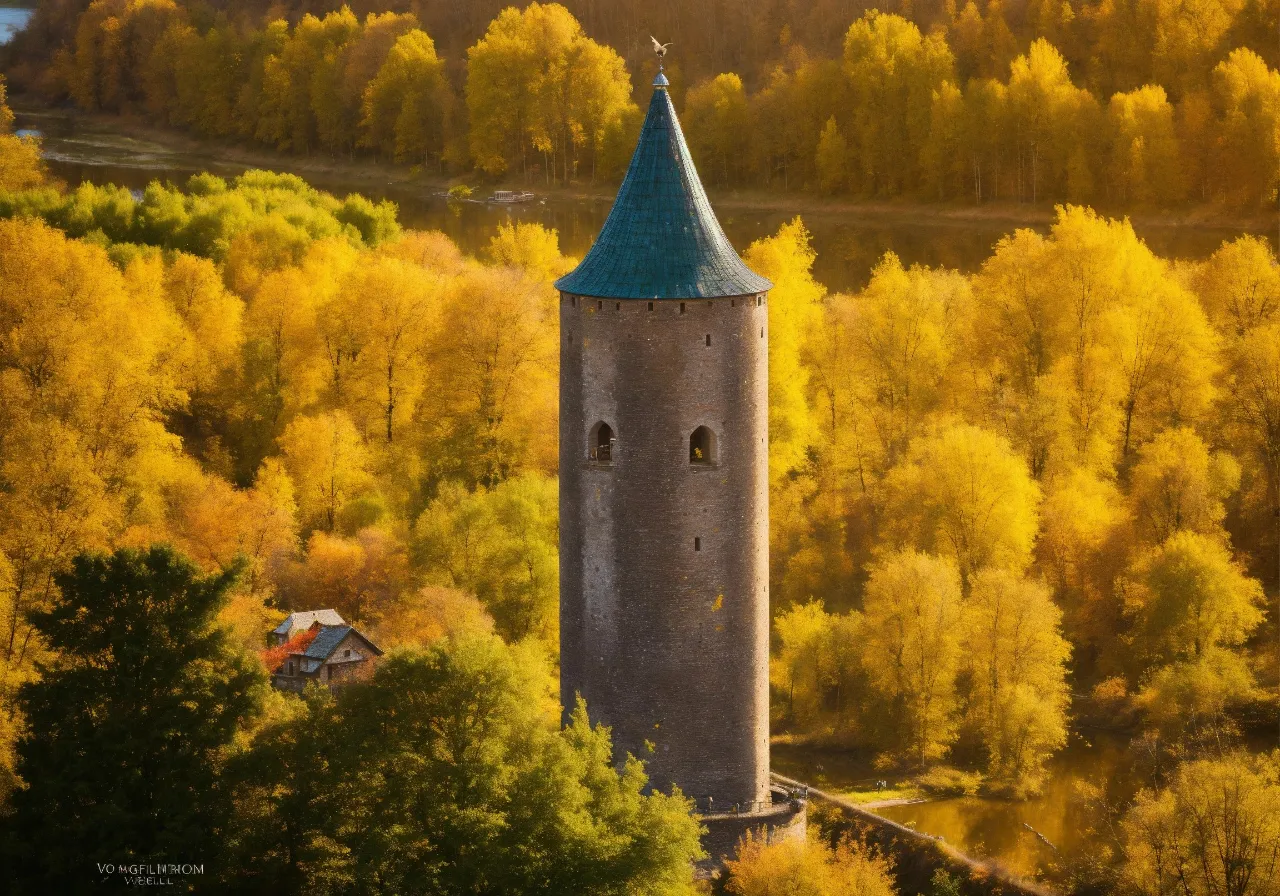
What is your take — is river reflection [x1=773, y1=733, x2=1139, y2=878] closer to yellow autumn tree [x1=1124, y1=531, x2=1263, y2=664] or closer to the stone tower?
yellow autumn tree [x1=1124, y1=531, x2=1263, y2=664]

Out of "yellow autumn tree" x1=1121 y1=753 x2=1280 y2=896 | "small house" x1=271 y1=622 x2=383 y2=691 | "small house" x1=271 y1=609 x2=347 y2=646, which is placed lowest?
"yellow autumn tree" x1=1121 y1=753 x2=1280 y2=896

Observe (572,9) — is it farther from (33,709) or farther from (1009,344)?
(33,709)

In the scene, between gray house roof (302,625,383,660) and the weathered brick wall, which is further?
gray house roof (302,625,383,660)

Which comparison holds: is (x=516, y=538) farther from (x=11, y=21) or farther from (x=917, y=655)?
(x=11, y=21)

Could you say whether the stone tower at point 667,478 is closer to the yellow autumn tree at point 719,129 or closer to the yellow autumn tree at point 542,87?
the yellow autumn tree at point 719,129

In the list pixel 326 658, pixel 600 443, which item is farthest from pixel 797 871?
pixel 326 658

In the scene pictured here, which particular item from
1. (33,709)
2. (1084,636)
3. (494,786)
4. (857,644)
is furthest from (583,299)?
(1084,636)

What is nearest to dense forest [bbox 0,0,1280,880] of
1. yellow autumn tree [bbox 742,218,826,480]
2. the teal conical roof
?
yellow autumn tree [bbox 742,218,826,480]
